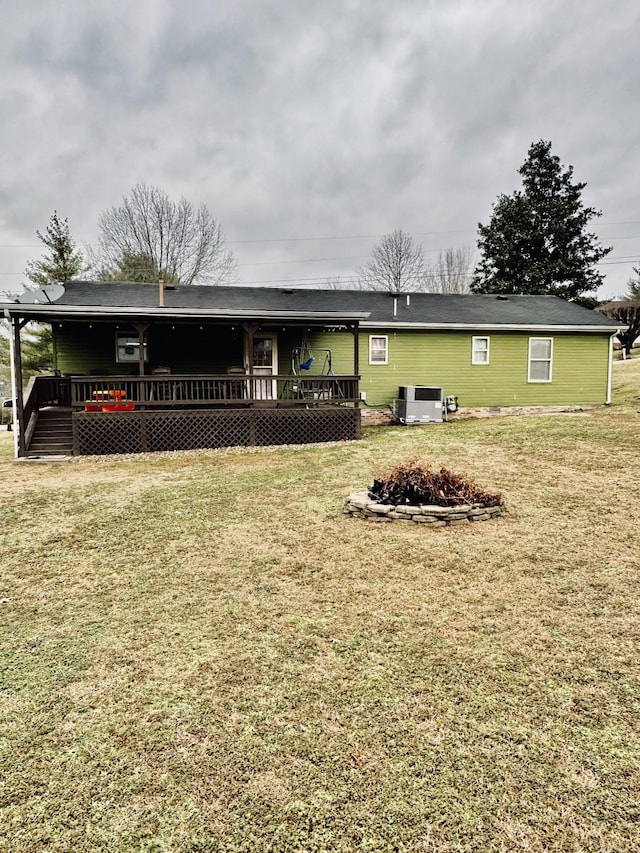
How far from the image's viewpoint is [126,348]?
12.6 m

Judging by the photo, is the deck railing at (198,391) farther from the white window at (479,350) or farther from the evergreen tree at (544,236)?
the evergreen tree at (544,236)

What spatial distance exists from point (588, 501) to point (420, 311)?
10.2 m

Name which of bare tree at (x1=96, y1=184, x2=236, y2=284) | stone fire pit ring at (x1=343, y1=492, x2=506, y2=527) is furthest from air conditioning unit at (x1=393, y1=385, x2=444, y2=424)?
bare tree at (x1=96, y1=184, x2=236, y2=284)

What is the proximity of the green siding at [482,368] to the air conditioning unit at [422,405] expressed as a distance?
875 millimetres

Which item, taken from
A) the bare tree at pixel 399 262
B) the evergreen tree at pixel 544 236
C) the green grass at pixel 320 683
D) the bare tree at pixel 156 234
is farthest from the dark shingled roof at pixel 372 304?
the bare tree at pixel 399 262

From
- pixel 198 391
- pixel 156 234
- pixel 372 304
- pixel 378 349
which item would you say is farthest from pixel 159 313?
pixel 156 234

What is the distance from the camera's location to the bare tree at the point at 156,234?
27500mm

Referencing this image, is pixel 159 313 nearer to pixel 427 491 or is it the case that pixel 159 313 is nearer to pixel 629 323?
pixel 427 491

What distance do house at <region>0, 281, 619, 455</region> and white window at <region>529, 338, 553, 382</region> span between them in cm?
4

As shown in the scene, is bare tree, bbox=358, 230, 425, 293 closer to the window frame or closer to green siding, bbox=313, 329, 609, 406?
green siding, bbox=313, 329, 609, 406

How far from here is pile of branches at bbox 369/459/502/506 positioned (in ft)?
17.7

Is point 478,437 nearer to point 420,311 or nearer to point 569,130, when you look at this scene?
point 420,311

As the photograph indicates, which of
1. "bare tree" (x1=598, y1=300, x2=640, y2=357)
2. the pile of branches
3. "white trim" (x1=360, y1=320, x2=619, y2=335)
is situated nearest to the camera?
the pile of branches

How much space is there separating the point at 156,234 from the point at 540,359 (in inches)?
904
